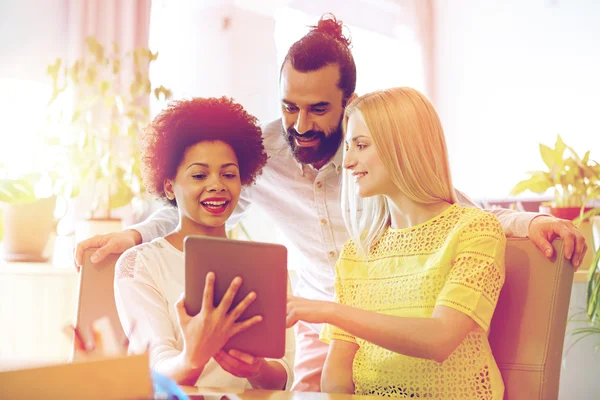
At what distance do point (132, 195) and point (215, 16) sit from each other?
1.21 m

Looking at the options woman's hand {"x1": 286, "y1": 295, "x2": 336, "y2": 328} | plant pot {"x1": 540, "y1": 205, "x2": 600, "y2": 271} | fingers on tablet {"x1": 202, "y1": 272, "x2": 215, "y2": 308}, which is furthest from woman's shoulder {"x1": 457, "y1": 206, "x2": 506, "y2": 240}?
plant pot {"x1": 540, "y1": 205, "x2": 600, "y2": 271}

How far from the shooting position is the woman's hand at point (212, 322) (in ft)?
3.53

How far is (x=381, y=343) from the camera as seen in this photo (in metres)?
1.22

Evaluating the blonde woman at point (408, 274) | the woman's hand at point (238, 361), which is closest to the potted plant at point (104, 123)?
the blonde woman at point (408, 274)

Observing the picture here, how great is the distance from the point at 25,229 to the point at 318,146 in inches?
44.2

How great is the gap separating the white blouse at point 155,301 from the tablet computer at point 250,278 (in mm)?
243

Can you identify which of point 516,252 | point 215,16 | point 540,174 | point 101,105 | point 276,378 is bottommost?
point 276,378

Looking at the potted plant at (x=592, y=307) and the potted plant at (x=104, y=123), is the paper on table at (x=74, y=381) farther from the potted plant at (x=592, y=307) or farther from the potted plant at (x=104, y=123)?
the potted plant at (x=592, y=307)

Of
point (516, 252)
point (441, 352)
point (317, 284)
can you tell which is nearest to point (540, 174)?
point (317, 284)

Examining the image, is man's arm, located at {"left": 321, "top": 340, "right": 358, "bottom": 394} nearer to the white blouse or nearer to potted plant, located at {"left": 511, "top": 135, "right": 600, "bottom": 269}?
the white blouse

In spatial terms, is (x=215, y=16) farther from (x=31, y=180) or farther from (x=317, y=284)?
(x=317, y=284)

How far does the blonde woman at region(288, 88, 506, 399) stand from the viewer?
1226 millimetres

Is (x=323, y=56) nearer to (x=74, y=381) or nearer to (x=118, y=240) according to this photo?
(x=118, y=240)

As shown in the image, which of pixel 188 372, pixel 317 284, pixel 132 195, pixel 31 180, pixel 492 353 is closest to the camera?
A: pixel 188 372
